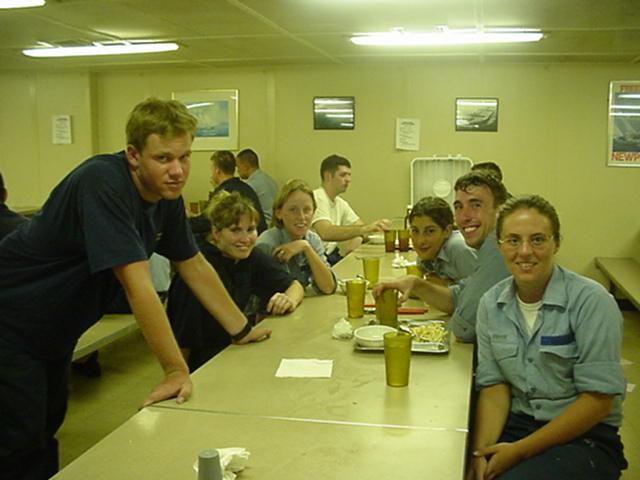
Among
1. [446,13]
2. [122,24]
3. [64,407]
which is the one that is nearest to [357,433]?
[64,407]

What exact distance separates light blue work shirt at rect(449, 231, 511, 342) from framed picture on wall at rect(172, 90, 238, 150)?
498 centimetres

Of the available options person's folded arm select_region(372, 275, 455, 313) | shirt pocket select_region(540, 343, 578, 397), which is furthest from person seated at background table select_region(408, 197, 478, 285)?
shirt pocket select_region(540, 343, 578, 397)

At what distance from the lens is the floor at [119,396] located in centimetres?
335

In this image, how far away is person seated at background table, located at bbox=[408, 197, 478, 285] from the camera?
3.08 meters

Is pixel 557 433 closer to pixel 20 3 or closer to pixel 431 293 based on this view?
pixel 431 293

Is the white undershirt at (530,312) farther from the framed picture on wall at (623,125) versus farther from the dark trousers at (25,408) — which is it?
the framed picture on wall at (623,125)

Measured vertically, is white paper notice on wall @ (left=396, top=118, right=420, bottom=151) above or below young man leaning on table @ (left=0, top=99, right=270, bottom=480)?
above

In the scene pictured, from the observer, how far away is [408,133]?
6.57m

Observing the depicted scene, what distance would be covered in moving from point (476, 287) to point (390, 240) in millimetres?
2273

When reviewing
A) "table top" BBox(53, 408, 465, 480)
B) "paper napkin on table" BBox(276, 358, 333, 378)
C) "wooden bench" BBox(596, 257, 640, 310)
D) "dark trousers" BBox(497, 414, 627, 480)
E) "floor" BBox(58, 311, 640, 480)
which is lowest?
"floor" BBox(58, 311, 640, 480)

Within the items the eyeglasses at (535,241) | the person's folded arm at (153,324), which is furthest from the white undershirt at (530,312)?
the person's folded arm at (153,324)

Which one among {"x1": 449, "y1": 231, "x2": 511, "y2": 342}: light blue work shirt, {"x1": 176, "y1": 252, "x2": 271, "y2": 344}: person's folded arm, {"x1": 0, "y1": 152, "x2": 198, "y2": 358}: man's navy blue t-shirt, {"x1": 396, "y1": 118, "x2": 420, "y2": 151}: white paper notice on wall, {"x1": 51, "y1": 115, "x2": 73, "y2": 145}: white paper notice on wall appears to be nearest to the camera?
{"x1": 0, "y1": 152, "x2": 198, "y2": 358}: man's navy blue t-shirt

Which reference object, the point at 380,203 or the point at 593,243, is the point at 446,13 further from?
the point at 593,243

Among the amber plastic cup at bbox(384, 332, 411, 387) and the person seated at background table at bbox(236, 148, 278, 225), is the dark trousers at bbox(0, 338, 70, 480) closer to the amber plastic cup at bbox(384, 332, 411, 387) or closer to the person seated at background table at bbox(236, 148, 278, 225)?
the amber plastic cup at bbox(384, 332, 411, 387)
